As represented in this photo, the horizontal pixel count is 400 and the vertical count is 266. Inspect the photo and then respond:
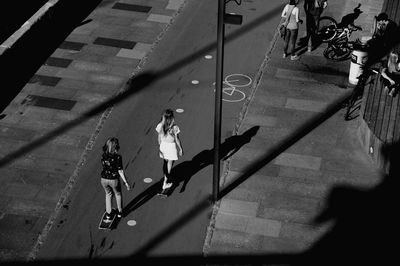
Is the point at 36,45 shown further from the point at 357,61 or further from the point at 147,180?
the point at 357,61

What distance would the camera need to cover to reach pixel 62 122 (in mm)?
16438

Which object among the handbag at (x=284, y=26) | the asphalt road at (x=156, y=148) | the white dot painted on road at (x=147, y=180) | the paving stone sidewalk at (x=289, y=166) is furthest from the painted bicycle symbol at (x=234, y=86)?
the white dot painted on road at (x=147, y=180)

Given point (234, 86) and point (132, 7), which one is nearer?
point (234, 86)

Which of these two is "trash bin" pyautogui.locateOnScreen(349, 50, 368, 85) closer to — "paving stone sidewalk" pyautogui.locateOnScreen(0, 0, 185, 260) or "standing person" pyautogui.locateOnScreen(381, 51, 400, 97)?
"standing person" pyautogui.locateOnScreen(381, 51, 400, 97)

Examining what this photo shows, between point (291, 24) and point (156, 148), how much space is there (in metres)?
5.39

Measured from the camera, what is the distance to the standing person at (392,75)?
1468 cm

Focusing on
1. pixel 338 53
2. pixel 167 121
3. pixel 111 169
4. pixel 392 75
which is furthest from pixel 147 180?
pixel 338 53

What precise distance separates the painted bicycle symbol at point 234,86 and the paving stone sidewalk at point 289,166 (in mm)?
375

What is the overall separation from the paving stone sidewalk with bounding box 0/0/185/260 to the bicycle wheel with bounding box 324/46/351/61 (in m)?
4.90

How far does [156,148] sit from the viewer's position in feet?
50.9

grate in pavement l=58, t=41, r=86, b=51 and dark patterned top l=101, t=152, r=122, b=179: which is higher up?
dark patterned top l=101, t=152, r=122, b=179

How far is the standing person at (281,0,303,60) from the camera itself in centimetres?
1800

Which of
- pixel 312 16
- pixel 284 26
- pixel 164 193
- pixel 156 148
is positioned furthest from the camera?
pixel 312 16

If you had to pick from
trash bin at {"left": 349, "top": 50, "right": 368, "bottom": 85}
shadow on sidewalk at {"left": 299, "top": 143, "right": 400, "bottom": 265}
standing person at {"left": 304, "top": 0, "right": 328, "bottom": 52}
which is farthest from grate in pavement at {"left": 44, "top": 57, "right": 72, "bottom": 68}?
shadow on sidewalk at {"left": 299, "top": 143, "right": 400, "bottom": 265}
